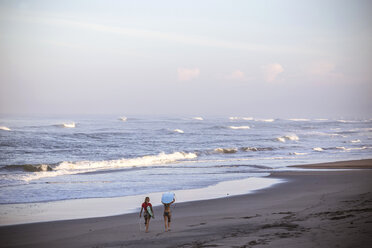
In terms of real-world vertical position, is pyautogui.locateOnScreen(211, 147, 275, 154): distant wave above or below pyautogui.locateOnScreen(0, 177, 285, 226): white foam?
above

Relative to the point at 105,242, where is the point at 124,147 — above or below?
above

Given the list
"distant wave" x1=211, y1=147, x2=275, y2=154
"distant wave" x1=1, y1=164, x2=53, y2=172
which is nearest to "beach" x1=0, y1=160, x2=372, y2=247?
"distant wave" x1=1, y1=164, x2=53, y2=172

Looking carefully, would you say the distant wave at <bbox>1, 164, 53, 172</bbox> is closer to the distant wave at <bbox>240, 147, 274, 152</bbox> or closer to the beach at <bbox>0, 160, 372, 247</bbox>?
the beach at <bbox>0, 160, 372, 247</bbox>

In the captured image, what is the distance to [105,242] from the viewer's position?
7934mm

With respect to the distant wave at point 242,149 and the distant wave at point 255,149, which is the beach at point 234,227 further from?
the distant wave at point 255,149

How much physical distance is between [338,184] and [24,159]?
62.8 ft

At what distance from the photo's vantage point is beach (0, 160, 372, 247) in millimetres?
6918

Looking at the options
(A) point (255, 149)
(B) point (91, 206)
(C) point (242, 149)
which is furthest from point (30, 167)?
(A) point (255, 149)

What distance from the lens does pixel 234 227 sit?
328 inches

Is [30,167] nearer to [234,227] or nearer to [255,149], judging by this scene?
[234,227]

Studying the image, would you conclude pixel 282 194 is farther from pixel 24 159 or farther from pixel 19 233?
pixel 24 159

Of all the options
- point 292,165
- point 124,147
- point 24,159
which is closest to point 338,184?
point 292,165

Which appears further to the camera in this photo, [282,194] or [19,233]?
[282,194]

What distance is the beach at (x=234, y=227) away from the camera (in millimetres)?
6918
